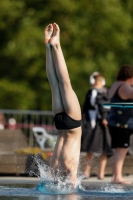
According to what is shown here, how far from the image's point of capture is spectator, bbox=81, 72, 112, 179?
14.0 meters

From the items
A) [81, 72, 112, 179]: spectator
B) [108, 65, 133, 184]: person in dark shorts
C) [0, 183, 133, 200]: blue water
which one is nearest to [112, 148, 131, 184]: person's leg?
[108, 65, 133, 184]: person in dark shorts

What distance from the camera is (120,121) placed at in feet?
38.5

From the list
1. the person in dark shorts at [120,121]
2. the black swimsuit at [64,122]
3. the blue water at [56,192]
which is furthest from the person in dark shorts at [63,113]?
the person in dark shorts at [120,121]

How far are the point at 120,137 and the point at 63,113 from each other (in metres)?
3.26

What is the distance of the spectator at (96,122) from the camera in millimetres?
14016

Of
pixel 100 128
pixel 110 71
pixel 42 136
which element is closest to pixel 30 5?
pixel 110 71

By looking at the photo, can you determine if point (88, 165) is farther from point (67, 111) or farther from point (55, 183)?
point (67, 111)

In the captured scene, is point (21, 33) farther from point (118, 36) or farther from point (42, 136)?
point (42, 136)

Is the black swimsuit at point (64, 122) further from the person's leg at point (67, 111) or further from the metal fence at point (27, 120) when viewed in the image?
the metal fence at point (27, 120)

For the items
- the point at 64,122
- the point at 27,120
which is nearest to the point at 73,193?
the point at 64,122

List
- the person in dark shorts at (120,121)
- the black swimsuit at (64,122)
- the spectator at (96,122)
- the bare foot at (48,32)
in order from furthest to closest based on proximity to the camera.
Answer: the spectator at (96,122) → the person in dark shorts at (120,121) → the bare foot at (48,32) → the black swimsuit at (64,122)

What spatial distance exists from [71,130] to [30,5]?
71.6 feet

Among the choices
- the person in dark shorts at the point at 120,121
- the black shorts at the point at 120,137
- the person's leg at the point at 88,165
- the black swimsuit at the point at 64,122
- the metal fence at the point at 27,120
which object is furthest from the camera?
the metal fence at the point at 27,120

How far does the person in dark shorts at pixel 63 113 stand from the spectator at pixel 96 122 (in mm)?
4890
